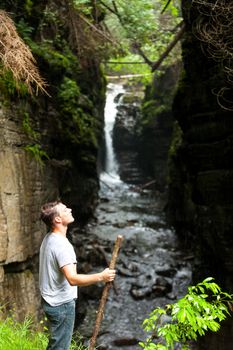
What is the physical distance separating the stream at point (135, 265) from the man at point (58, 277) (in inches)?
198

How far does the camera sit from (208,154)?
924 centimetres

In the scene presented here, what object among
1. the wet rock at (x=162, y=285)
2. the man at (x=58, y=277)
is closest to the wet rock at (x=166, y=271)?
the wet rock at (x=162, y=285)

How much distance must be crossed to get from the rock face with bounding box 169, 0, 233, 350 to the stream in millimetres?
1872

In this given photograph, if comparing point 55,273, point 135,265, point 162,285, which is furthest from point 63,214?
point 135,265

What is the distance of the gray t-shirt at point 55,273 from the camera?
3766 mm

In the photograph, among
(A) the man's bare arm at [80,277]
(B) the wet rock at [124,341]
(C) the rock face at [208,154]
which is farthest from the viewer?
(B) the wet rock at [124,341]

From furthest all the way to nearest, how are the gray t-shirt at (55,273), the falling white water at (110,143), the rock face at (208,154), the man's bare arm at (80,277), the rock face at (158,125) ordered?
the falling white water at (110,143) → the rock face at (158,125) → the rock face at (208,154) → the gray t-shirt at (55,273) → the man's bare arm at (80,277)

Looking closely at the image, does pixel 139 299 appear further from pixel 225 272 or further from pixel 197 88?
Answer: pixel 197 88

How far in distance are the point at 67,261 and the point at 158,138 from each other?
790 inches

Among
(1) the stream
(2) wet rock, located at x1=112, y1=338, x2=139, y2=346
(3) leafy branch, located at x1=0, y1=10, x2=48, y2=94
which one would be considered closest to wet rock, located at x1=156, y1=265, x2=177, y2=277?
(1) the stream

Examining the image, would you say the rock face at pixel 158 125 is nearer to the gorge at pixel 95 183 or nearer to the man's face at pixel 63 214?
the gorge at pixel 95 183

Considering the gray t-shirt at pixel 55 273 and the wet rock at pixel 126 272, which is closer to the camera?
the gray t-shirt at pixel 55 273

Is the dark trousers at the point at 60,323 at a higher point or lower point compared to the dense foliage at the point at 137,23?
lower

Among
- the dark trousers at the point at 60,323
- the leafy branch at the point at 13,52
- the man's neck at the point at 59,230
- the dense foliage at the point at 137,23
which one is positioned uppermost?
the dense foliage at the point at 137,23
